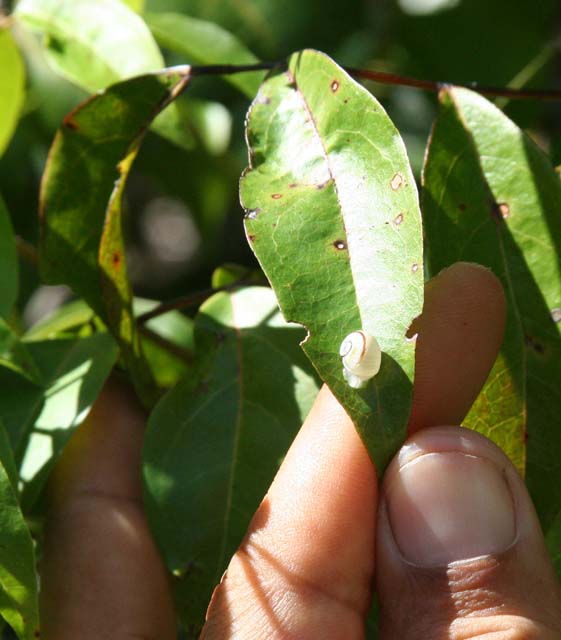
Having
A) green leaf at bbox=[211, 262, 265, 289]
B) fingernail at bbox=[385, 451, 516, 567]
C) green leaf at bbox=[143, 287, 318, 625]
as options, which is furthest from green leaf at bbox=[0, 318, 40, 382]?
fingernail at bbox=[385, 451, 516, 567]

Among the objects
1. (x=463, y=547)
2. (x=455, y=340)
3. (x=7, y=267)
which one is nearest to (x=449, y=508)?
(x=463, y=547)

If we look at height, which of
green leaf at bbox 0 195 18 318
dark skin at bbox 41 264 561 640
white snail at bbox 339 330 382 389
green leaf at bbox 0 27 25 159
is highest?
green leaf at bbox 0 27 25 159

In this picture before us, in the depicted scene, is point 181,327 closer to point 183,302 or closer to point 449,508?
point 183,302

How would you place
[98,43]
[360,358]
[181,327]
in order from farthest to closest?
[181,327]
[98,43]
[360,358]

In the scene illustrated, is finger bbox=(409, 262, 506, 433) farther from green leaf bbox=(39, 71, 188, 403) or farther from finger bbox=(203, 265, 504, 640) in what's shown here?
green leaf bbox=(39, 71, 188, 403)

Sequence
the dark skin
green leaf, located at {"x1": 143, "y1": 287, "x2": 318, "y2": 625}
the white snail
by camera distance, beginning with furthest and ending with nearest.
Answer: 1. green leaf, located at {"x1": 143, "y1": 287, "x2": 318, "y2": 625}
2. the dark skin
3. the white snail

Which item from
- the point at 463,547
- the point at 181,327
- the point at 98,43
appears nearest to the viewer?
the point at 463,547
